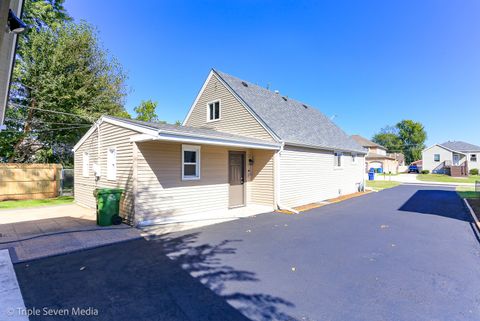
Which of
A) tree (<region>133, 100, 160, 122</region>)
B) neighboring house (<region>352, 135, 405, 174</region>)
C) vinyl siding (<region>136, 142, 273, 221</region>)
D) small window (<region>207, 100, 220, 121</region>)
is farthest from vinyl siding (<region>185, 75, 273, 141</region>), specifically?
neighboring house (<region>352, 135, 405, 174</region>)

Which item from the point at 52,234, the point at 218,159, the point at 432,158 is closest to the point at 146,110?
the point at 218,159

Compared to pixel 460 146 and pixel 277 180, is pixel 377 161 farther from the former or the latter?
pixel 277 180

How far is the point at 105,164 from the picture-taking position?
9.52 metres

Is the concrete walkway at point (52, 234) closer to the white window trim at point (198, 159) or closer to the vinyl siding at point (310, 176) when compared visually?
the white window trim at point (198, 159)

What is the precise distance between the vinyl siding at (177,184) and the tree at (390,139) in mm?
78050

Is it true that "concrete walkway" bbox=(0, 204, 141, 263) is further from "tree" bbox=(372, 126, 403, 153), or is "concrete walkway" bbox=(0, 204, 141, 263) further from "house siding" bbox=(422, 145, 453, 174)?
"tree" bbox=(372, 126, 403, 153)

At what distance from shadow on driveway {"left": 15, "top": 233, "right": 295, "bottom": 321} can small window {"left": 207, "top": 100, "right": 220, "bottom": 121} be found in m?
9.19

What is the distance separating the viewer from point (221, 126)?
510 inches

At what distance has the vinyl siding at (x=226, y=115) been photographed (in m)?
11.4

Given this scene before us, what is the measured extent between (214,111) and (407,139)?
8134 centimetres

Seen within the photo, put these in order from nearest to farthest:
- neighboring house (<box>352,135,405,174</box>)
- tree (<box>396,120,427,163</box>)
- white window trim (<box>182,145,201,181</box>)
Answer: white window trim (<box>182,145,201,181</box>)
neighboring house (<box>352,135,405,174</box>)
tree (<box>396,120,427,163</box>)

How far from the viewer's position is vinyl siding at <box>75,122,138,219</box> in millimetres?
7887

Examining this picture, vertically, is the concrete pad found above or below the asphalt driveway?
above

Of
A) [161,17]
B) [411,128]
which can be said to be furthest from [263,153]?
[411,128]
